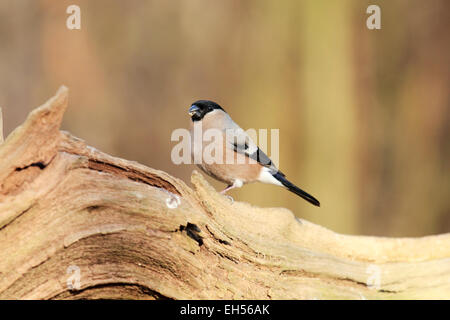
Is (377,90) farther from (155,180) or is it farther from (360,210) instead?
(155,180)

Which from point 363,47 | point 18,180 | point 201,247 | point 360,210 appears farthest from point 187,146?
point 363,47

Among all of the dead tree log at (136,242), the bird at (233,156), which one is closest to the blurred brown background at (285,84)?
the bird at (233,156)

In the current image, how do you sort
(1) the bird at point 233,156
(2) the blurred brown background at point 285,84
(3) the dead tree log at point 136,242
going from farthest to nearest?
(2) the blurred brown background at point 285,84 < (1) the bird at point 233,156 < (3) the dead tree log at point 136,242

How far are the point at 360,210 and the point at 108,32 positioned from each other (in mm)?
2137

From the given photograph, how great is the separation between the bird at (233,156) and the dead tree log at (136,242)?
58 centimetres

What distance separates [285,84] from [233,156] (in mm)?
1456

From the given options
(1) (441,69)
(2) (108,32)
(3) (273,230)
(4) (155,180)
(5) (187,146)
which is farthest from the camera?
(1) (441,69)

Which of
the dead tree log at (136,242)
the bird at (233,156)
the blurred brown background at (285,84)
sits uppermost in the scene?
the blurred brown background at (285,84)

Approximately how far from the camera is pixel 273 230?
1.93 m

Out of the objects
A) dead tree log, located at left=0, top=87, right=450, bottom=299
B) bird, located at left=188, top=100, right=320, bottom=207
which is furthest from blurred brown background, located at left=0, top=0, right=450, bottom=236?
dead tree log, located at left=0, top=87, right=450, bottom=299

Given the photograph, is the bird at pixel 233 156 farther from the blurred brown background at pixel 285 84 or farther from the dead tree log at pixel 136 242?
the blurred brown background at pixel 285 84

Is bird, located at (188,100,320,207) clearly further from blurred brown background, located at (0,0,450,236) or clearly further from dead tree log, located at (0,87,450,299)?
blurred brown background, located at (0,0,450,236)

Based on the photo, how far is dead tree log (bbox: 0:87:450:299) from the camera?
146 centimetres

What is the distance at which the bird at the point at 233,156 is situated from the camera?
247cm
